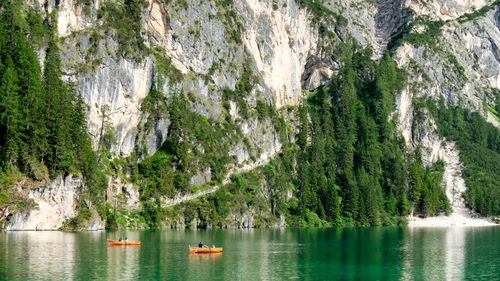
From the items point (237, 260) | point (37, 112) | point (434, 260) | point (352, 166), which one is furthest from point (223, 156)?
point (434, 260)

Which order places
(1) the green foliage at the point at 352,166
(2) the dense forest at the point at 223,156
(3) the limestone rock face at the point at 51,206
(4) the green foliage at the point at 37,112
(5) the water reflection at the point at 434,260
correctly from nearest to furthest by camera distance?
(5) the water reflection at the point at 434,260, (3) the limestone rock face at the point at 51,206, (4) the green foliage at the point at 37,112, (2) the dense forest at the point at 223,156, (1) the green foliage at the point at 352,166

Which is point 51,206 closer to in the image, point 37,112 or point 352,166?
point 37,112

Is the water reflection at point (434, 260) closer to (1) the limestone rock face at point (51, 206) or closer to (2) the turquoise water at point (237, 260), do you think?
(2) the turquoise water at point (237, 260)

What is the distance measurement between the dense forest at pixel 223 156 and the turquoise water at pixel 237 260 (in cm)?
1917

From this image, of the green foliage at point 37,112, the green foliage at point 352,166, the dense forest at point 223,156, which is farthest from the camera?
the green foliage at point 352,166

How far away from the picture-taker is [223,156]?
137m

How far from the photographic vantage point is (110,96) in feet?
399

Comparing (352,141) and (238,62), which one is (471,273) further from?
(352,141)

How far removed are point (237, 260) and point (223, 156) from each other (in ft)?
241

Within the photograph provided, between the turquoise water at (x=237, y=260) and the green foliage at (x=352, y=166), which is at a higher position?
the green foliage at (x=352, y=166)

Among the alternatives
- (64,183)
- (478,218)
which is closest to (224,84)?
(64,183)

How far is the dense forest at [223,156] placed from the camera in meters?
95.9

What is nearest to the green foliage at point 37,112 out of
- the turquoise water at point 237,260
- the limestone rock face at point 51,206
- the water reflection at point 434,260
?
the limestone rock face at point 51,206

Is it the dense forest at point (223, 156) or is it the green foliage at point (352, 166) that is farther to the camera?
the green foliage at point (352, 166)
